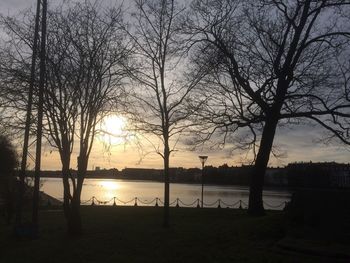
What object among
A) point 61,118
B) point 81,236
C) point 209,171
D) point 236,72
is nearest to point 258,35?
point 236,72

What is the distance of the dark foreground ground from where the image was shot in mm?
12852

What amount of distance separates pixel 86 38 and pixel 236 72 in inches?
307

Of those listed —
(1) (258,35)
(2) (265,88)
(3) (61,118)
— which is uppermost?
(1) (258,35)

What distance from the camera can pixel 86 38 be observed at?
20.2 m

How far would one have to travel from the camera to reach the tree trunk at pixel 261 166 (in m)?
25.1

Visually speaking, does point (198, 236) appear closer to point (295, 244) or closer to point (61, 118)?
point (295, 244)

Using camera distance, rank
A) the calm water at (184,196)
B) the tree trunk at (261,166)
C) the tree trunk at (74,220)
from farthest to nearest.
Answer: the calm water at (184,196), the tree trunk at (261,166), the tree trunk at (74,220)

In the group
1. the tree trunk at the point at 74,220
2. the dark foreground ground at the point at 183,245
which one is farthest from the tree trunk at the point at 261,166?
the tree trunk at the point at 74,220

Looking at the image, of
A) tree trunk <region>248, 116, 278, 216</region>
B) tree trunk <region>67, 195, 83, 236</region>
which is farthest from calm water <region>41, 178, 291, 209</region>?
tree trunk <region>67, 195, 83, 236</region>

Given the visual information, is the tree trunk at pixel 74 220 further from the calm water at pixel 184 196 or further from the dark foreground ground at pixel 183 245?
the calm water at pixel 184 196

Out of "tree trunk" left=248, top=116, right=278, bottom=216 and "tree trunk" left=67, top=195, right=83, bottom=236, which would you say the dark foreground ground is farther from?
"tree trunk" left=248, top=116, right=278, bottom=216

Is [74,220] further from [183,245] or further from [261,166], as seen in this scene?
[261,166]

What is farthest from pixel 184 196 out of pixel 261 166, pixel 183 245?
pixel 183 245

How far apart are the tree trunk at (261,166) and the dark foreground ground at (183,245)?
4643mm
